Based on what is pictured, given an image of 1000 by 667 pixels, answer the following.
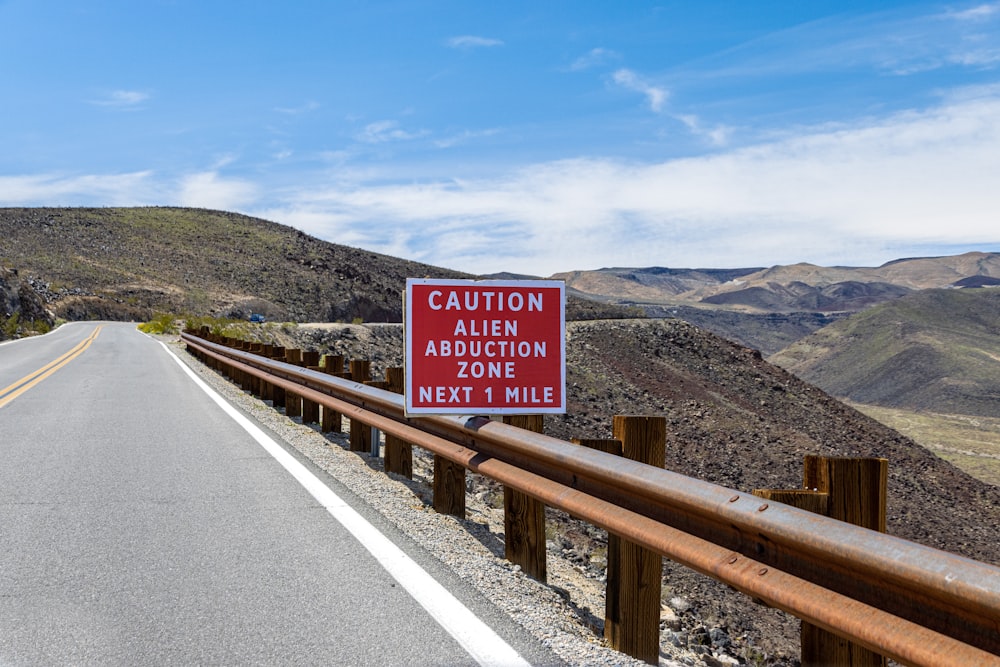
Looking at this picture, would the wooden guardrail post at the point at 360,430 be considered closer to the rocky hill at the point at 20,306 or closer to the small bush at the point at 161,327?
the rocky hill at the point at 20,306

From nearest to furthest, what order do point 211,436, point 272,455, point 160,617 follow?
point 160,617, point 272,455, point 211,436

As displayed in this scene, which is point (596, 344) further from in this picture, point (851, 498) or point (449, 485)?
point (851, 498)

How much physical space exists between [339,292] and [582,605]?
114 m

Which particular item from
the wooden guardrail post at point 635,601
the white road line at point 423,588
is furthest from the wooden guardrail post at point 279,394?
the wooden guardrail post at point 635,601

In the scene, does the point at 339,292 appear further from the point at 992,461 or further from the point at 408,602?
the point at 408,602

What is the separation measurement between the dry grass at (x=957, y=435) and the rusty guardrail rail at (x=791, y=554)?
365 ft

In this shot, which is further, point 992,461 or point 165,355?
point 992,461

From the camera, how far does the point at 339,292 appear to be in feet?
384

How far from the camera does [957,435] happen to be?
144 metres

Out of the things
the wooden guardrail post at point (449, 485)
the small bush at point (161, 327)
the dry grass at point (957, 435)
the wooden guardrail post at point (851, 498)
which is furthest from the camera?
the dry grass at point (957, 435)

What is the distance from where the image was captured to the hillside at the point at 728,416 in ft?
158


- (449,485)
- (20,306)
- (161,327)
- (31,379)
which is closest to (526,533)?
(449,485)

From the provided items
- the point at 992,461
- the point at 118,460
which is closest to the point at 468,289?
the point at 118,460

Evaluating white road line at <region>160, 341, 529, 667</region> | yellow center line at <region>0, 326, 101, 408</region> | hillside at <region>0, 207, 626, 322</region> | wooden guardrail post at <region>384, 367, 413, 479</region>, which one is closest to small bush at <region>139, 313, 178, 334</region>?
hillside at <region>0, 207, 626, 322</region>
